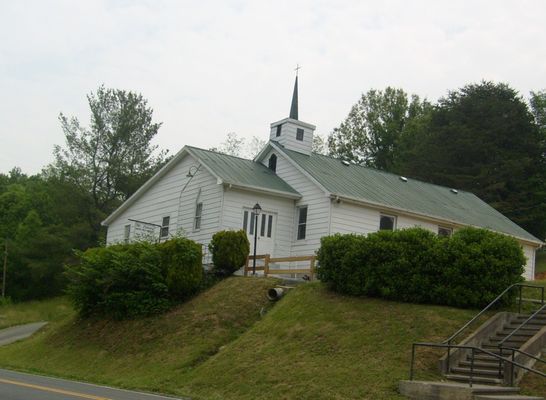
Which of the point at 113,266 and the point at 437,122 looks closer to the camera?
the point at 113,266

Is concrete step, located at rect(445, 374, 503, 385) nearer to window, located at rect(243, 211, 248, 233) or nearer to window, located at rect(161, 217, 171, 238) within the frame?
window, located at rect(243, 211, 248, 233)

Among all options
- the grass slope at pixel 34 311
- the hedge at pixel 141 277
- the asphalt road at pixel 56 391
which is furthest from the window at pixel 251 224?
the grass slope at pixel 34 311

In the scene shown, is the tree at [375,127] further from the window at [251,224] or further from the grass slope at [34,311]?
the window at [251,224]

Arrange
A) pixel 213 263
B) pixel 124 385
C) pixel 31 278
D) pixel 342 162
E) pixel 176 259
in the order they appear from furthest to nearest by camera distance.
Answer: pixel 31 278
pixel 342 162
pixel 213 263
pixel 176 259
pixel 124 385

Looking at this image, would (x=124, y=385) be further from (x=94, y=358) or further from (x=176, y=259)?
(x=176, y=259)

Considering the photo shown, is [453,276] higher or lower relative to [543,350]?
higher

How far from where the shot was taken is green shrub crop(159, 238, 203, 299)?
78.3 feet

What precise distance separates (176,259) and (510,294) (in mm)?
10669

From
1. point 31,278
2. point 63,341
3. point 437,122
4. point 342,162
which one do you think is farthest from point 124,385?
point 437,122

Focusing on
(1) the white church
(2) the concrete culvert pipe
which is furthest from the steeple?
(2) the concrete culvert pipe

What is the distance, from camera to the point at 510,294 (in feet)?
59.7

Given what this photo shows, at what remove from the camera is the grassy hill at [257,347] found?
1551 centimetres

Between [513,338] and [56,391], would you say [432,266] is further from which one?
[56,391]

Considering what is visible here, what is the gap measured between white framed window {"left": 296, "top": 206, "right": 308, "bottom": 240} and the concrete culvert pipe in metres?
6.97
